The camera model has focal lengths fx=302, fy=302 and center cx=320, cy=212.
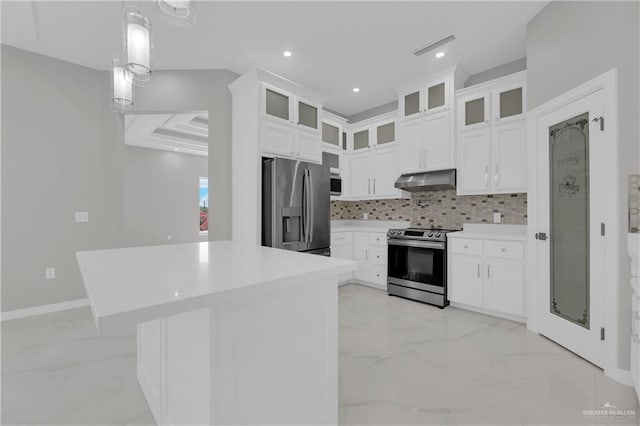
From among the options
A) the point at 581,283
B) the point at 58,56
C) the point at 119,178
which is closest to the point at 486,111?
the point at 581,283

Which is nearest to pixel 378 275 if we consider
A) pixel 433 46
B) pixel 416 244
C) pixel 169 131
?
pixel 416 244

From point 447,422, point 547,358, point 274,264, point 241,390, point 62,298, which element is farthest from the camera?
point 62,298

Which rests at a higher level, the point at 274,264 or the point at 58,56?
the point at 58,56

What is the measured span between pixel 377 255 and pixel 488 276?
1511 millimetres

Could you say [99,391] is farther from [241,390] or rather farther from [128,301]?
[128,301]

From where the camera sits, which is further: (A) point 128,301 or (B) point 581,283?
(B) point 581,283

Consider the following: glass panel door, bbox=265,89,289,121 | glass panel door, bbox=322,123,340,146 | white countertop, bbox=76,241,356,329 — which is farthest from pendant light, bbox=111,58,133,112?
glass panel door, bbox=322,123,340,146

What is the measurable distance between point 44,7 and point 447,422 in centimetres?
Answer: 447

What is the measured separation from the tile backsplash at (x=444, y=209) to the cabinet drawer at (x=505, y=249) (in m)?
0.53

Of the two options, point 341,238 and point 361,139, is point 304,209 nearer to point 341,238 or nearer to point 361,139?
point 341,238

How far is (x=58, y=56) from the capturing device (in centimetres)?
352

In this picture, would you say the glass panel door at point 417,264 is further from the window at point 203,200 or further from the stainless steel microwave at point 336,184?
the window at point 203,200

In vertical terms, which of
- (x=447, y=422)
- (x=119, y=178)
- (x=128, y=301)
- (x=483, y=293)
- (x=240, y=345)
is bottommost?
(x=447, y=422)

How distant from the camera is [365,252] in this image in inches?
181
